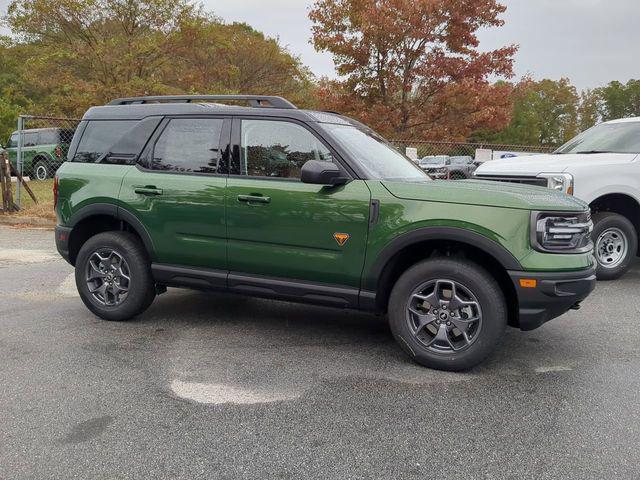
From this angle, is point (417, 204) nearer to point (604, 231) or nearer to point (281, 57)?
point (604, 231)

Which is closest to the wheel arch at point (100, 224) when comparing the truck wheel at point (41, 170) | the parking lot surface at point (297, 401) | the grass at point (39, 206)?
the parking lot surface at point (297, 401)

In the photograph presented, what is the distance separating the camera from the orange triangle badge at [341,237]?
3.92m

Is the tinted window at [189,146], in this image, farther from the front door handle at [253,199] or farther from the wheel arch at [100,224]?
the wheel arch at [100,224]

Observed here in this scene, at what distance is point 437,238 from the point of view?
146 inches

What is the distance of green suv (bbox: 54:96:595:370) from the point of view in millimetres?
3639

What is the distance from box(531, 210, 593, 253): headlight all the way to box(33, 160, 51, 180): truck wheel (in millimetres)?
19451

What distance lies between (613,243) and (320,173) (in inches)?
193

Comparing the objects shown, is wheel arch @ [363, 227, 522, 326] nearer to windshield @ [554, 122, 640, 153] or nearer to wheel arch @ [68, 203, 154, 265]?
wheel arch @ [68, 203, 154, 265]

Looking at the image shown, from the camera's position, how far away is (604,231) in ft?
22.5

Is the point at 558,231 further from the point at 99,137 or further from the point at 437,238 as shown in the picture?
the point at 99,137

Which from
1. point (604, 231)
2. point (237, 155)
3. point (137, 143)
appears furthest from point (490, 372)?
point (604, 231)

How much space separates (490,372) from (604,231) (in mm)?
4012

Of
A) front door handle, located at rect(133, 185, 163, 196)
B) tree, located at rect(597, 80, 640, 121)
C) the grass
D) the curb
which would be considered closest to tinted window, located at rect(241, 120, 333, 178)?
front door handle, located at rect(133, 185, 163, 196)

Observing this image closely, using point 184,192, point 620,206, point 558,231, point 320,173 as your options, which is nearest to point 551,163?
point 620,206
